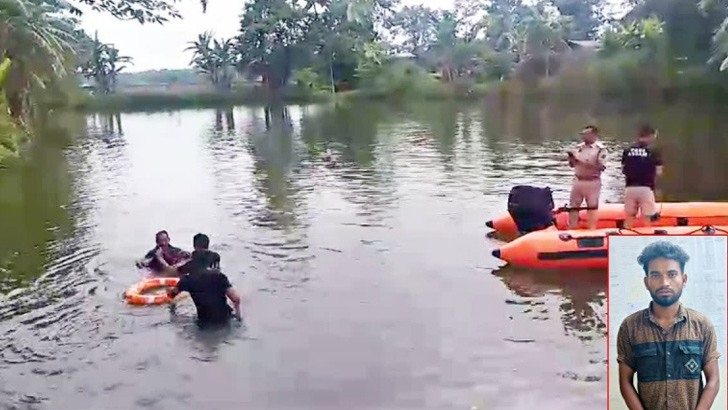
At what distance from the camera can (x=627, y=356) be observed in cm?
151

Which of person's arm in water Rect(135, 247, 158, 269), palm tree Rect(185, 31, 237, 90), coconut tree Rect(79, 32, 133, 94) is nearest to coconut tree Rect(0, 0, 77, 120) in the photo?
coconut tree Rect(79, 32, 133, 94)

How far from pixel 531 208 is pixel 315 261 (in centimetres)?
107

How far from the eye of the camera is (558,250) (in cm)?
374

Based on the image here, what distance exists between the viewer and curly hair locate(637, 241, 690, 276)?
1499 millimetres

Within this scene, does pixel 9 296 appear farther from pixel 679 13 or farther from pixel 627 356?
pixel 679 13

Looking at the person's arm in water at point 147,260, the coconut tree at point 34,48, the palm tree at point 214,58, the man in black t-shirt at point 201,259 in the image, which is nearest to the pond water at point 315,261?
the person's arm in water at point 147,260

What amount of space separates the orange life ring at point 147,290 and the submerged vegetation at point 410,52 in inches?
35.6

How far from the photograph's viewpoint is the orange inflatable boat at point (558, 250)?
11.9 ft

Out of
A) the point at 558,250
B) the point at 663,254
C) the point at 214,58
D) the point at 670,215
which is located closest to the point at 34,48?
the point at 214,58

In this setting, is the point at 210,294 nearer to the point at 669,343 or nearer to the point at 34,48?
the point at 669,343

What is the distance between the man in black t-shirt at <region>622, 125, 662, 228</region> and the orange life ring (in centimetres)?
A: 193

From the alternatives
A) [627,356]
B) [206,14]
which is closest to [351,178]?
[206,14]

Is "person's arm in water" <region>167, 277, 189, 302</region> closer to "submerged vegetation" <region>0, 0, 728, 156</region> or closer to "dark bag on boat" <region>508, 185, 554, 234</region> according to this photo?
"submerged vegetation" <region>0, 0, 728, 156</region>

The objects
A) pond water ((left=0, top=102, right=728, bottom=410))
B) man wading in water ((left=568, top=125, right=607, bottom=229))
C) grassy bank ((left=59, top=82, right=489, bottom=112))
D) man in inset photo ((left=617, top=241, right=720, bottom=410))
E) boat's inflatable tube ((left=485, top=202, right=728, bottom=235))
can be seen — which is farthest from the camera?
grassy bank ((left=59, top=82, right=489, bottom=112))
